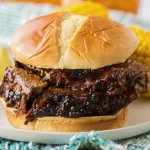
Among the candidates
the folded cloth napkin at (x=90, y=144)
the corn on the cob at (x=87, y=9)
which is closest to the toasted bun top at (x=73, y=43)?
the folded cloth napkin at (x=90, y=144)

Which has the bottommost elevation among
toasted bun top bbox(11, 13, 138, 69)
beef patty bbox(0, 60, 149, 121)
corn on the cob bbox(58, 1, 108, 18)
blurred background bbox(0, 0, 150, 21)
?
blurred background bbox(0, 0, 150, 21)

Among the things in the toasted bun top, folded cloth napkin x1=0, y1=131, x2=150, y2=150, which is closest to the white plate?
folded cloth napkin x1=0, y1=131, x2=150, y2=150

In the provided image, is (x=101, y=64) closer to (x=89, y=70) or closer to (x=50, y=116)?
(x=89, y=70)

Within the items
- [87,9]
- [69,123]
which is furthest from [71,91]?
[87,9]

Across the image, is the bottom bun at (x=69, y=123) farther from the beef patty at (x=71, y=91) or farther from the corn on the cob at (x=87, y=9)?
the corn on the cob at (x=87, y=9)

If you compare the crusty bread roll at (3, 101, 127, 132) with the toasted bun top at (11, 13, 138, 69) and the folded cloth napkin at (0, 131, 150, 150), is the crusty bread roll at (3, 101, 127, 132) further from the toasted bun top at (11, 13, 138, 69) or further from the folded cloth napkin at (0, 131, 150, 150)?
the toasted bun top at (11, 13, 138, 69)

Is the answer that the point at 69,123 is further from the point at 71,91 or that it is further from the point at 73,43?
the point at 73,43
